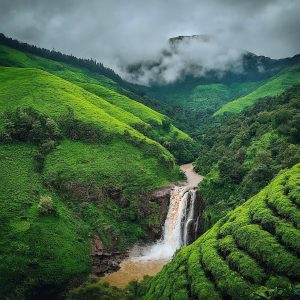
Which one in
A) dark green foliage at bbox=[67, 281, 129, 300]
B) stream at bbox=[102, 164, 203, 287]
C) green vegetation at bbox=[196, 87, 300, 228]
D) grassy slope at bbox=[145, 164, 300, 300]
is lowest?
dark green foliage at bbox=[67, 281, 129, 300]

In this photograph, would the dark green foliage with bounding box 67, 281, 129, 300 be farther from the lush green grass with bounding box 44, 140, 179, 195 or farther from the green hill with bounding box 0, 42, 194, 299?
the lush green grass with bounding box 44, 140, 179, 195

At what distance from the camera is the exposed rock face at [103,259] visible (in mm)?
69500

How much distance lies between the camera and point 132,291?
192 feet

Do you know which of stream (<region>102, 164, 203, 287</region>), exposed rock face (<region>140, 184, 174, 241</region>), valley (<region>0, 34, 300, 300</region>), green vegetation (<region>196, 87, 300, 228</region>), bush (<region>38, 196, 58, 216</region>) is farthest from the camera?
exposed rock face (<region>140, 184, 174, 241</region>)

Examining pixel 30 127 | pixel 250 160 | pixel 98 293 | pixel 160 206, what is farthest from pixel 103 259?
pixel 30 127

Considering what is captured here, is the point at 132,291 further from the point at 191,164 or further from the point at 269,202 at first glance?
the point at 191,164

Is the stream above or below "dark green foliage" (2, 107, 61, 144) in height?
below

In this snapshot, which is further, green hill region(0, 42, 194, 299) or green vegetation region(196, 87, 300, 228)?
green vegetation region(196, 87, 300, 228)

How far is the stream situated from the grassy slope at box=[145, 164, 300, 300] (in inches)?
544

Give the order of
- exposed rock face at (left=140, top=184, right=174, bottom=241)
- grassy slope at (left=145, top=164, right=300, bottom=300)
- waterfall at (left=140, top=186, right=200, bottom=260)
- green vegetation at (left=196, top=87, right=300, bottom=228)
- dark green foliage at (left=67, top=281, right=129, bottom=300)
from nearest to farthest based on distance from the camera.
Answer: grassy slope at (left=145, top=164, right=300, bottom=300) < dark green foliage at (left=67, top=281, right=129, bottom=300) < green vegetation at (left=196, top=87, right=300, bottom=228) < waterfall at (left=140, top=186, right=200, bottom=260) < exposed rock face at (left=140, top=184, right=174, bottom=241)

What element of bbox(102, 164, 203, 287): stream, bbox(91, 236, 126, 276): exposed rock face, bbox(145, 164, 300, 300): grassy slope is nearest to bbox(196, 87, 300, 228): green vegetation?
bbox(102, 164, 203, 287): stream

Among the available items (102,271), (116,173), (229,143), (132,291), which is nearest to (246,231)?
(132,291)

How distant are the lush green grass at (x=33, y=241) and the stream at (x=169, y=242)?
751 cm

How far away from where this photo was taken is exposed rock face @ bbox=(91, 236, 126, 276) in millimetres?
69500
